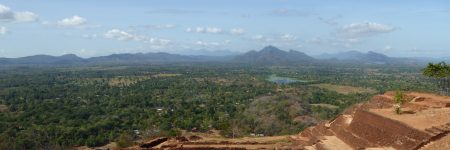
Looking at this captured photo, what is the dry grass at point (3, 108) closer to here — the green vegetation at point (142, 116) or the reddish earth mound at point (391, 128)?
the green vegetation at point (142, 116)

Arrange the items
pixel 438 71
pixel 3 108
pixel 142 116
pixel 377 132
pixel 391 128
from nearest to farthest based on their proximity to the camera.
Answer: pixel 391 128 → pixel 377 132 → pixel 438 71 → pixel 142 116 → pixel 3 108

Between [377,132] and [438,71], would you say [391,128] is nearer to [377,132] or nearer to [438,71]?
[377,132]

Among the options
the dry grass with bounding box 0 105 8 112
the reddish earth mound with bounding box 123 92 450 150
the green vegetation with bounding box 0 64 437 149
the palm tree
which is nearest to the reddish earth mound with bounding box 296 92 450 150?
the reddish earth mound with bounding box 123 92 450 150

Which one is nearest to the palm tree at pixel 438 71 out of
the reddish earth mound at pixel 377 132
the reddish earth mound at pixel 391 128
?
the reddish earth mound at pixel 377 132

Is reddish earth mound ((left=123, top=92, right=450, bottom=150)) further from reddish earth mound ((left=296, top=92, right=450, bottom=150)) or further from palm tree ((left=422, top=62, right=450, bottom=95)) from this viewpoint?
palm tree ((left=422, top=62, right=450, bottom=95))

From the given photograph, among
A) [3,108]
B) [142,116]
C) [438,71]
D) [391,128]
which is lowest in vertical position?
[3,108]

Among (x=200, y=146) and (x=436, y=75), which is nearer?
(x=200, y=146)

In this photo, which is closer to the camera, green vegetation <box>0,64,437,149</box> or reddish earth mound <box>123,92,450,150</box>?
reddish earth mound <box>123,92,450,150</box>

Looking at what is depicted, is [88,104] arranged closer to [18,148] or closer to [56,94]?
[56,94]

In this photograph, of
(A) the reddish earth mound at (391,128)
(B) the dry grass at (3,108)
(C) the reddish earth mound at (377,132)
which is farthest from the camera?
(B) the dry grass at (3,108)

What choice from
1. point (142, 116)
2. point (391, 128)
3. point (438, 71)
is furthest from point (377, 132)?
point (142, 116)

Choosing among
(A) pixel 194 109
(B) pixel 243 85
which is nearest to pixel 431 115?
(A) pixel 194 109
